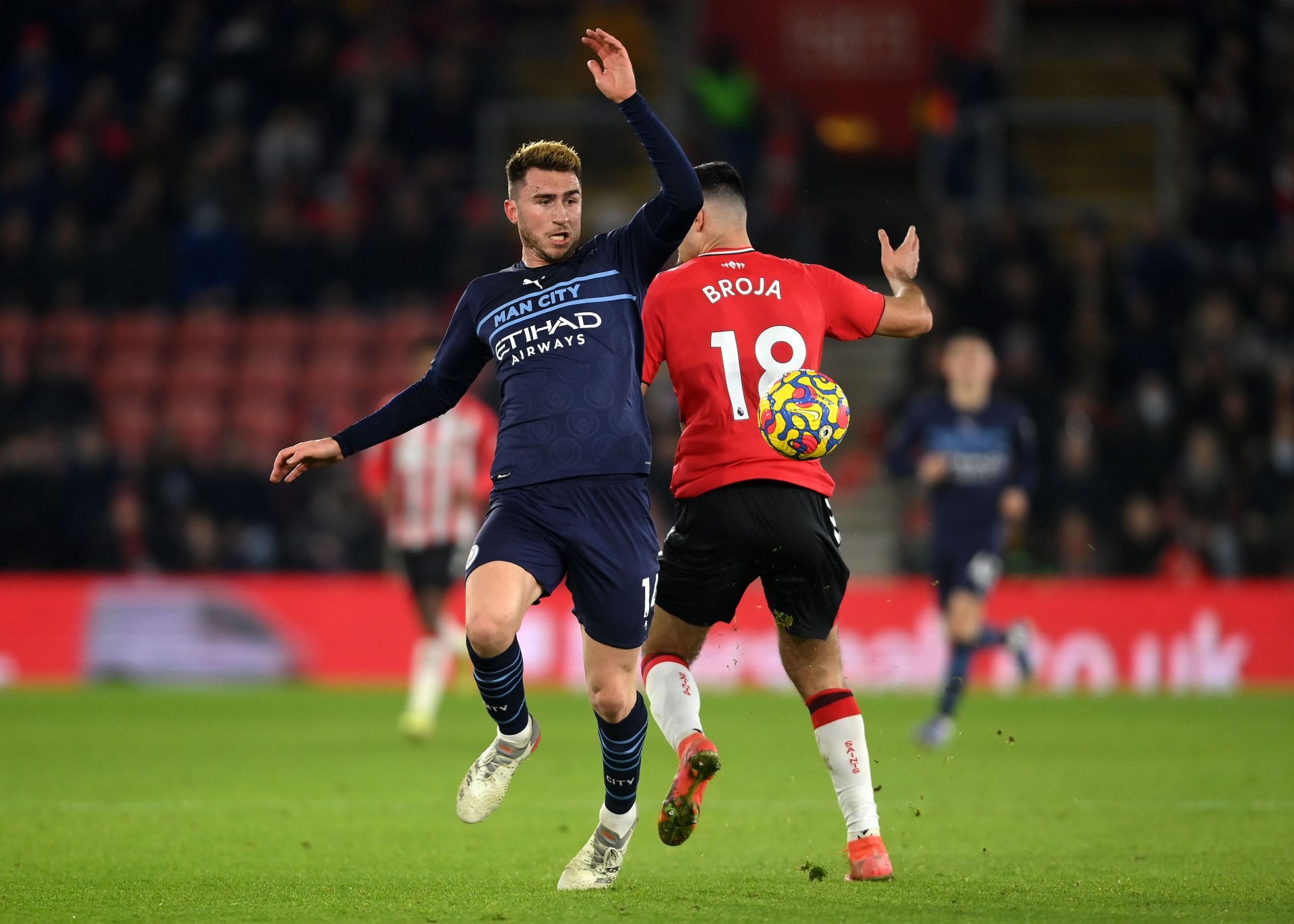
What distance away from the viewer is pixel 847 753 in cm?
572

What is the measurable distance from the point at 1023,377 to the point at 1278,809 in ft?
29.0

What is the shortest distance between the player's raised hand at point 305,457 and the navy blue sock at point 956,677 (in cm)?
513

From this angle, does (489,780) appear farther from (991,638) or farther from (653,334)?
(991,638)

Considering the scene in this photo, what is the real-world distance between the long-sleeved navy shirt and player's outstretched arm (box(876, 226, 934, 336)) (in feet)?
2.47

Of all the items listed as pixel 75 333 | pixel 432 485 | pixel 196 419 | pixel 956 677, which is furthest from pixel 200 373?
pixel 956 677

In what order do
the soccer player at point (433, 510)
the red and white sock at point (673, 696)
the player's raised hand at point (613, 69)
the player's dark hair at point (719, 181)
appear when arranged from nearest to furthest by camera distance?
the player's raised hand at point (613, 69), the red and white sock at point (673, 696), the player's dark hair at point (719, 181), the soccer player at point (433, 510)

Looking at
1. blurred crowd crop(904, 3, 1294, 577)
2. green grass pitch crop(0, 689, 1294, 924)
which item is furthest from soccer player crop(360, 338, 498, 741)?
blurred crowd crop(904, 3, 1294, 577)

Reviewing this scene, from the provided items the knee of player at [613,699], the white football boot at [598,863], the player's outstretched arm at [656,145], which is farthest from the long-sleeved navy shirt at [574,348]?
the white football boot at [598,863]

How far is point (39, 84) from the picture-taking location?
18.8 m

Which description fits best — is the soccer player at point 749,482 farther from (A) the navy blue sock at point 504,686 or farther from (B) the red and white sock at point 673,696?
(A) the navy blue sock at point 504,686

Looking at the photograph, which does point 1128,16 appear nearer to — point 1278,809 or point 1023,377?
point 1023,377

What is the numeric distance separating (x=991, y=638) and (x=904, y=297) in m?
5.51

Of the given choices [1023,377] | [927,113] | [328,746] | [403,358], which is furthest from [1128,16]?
[328,746]

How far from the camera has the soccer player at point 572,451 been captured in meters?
5.40
